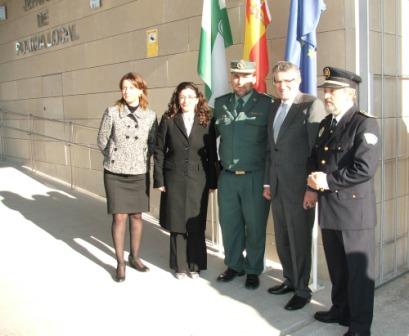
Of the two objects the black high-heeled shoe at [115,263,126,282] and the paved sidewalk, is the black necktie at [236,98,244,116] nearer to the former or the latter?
the paved sidewalk

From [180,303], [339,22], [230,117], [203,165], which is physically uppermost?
[339,22]

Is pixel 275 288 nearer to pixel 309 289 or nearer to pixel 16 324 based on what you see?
pixel 309 289

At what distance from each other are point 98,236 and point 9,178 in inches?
122

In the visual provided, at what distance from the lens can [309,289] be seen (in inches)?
125

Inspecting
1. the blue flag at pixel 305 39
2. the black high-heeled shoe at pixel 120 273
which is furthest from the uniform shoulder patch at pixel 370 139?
the black high-heeled shoe at pixel 120 273

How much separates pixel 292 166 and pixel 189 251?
44.6 inches

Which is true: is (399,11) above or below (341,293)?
above

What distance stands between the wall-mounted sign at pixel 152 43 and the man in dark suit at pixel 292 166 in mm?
2370

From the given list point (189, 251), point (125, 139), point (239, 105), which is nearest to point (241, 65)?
point (239, 105)

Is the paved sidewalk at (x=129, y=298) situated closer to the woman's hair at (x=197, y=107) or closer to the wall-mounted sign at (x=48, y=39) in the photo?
the woman's hair at (x=197, y=107)

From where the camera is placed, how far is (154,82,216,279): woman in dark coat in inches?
139

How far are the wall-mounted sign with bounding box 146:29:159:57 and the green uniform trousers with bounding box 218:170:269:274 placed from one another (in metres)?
2.20

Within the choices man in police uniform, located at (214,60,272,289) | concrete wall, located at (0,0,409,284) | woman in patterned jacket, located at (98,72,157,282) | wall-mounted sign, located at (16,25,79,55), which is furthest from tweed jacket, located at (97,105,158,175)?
wall-mounted sign, located at (16,25,79,55)

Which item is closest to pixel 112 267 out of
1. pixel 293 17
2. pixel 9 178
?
pixel 293 17
